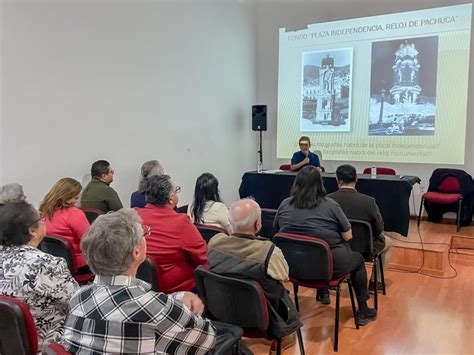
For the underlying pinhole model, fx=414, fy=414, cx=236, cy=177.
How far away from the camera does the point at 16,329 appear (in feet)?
4.69

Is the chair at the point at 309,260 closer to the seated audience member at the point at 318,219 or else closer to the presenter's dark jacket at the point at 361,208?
the seated audience member at the point at 318,219

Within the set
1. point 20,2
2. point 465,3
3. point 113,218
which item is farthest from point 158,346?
point 465,3

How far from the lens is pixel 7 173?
12.2 ft

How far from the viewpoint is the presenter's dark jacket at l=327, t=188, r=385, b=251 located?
3.18 metres

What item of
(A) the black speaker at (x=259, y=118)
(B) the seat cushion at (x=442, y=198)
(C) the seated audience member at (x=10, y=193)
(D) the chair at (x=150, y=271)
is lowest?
(B) the seat cushion at (x=442, y=198)

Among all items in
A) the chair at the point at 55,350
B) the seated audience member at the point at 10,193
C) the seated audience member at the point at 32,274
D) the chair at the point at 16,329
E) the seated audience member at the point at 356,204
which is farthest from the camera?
the seated audience member at the point at 356,204

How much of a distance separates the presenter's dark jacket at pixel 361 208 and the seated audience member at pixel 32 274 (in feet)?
7.11

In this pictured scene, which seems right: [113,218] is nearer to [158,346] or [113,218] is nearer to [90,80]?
[158,346]

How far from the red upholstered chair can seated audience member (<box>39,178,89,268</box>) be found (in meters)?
4.41

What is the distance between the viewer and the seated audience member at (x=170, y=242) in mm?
2332

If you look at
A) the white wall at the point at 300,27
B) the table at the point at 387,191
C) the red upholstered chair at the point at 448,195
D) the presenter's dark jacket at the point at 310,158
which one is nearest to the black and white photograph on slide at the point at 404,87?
the white wall at the point at 300,27

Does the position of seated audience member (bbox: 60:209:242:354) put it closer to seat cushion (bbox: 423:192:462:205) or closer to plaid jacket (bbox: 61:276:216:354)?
plaid jacket (bbox: 61:276:216:354)

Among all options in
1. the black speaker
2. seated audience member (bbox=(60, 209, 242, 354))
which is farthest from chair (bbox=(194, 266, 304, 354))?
the black speaker

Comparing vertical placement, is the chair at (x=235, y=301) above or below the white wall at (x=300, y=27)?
below
